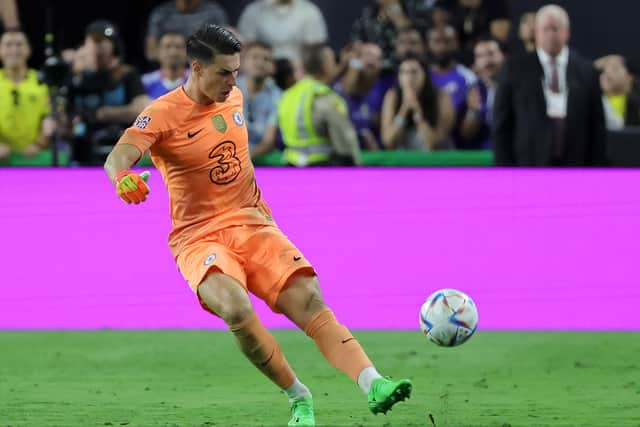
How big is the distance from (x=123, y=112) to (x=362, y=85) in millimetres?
2131

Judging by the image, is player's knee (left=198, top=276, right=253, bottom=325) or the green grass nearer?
player's knee (left=198, top=276, right=253, bottom=325)

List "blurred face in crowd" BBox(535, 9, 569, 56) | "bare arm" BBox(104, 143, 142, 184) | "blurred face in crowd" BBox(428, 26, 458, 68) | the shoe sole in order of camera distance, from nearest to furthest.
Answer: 1. the shoe sole
2. "bare arm" BBox(104, 143, 142, 184)
3. "blurred face in crowd" BBox(535, 9, 569, 56)
4. "blurred face in crowd" BBox(428, 26, 458, 68)

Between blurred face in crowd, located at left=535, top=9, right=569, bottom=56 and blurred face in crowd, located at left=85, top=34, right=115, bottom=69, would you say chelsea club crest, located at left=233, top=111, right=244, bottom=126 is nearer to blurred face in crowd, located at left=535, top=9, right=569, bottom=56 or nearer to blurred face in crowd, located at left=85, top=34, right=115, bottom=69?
blurred face in crowd, located at left=535, top=9, right=569, bottom=56

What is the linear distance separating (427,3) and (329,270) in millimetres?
3237

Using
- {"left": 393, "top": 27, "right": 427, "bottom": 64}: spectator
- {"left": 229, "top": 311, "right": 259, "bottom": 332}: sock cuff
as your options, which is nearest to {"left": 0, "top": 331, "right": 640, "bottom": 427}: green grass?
{"left": 229, "top": 311, "right": 259, "bottom": 332}: sock cuff

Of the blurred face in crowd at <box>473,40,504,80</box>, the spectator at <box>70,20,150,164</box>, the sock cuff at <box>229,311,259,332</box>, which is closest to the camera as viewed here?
the sock cuff at <box>229,311,259,332</box>

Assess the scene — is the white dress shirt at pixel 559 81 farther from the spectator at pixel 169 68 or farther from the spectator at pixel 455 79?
the spectator at pixel 169 68

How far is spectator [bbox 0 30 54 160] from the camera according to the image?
35.1 feet

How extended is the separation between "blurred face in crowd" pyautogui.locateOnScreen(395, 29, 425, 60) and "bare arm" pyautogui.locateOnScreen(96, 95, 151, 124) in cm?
231

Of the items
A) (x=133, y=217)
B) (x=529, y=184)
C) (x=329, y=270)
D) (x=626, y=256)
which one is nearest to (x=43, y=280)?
(x=133, y=217)

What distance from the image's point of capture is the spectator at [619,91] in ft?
34.7

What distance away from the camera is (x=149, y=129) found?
5840 mm

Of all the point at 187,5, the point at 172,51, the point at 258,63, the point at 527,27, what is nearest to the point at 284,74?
the point at 258,63

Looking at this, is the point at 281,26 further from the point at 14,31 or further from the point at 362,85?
the point at 14,31
